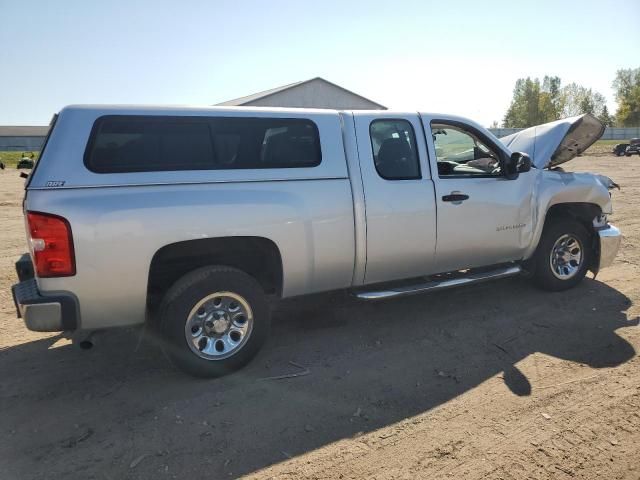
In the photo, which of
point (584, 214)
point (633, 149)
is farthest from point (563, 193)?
point (633, 149)

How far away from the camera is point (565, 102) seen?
284 feet

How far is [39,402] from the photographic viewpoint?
3.21 m

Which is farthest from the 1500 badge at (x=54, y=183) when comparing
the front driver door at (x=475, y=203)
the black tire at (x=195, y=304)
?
the front driver door at (x=475, y=203)

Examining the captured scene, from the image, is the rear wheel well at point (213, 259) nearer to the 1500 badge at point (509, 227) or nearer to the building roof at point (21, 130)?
the 1500 badge at point (509, 227)

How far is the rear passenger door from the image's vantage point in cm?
393

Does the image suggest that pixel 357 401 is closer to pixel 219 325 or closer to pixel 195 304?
pixel 219 325

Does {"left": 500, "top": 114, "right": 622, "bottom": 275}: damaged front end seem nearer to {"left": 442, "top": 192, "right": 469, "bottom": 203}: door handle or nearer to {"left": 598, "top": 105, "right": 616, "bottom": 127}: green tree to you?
{"left": 442, "top": 192, "right": 469, "bottom": 203}: door handle

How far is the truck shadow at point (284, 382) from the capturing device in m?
2.68

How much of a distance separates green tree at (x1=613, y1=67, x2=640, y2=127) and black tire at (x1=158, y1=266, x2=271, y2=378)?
320 ft

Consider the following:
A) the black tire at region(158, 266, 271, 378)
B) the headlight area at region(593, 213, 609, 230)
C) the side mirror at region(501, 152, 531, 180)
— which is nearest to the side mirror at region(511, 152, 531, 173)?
the side mirror at region(501, 152, 531, 180)

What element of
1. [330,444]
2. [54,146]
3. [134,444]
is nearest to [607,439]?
[330,444]

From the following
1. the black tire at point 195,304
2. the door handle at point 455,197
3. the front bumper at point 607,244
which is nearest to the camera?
the black tire at point 195,304

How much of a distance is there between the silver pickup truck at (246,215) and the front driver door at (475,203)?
16 millimetres

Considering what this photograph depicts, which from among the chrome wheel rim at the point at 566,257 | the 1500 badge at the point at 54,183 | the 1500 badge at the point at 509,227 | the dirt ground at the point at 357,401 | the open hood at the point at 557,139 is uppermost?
the open hood at the point at 557,139
